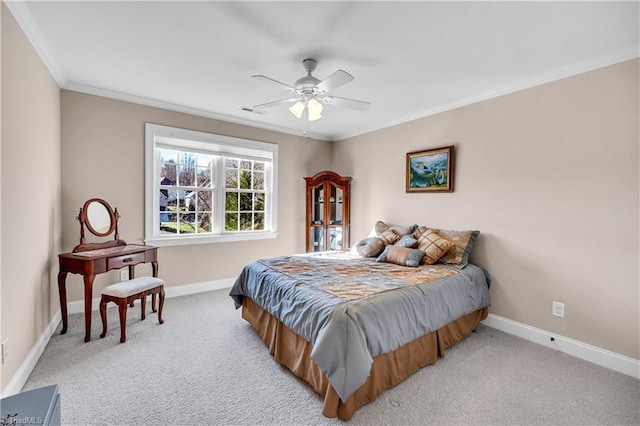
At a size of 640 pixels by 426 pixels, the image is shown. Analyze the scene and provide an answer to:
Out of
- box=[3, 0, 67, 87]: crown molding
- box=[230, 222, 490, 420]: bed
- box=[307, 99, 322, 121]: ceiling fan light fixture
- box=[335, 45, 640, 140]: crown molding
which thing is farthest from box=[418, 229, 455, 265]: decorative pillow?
box=[3, 0, 67, 87]: crown molding

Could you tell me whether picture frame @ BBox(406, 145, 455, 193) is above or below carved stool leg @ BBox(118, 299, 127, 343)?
above

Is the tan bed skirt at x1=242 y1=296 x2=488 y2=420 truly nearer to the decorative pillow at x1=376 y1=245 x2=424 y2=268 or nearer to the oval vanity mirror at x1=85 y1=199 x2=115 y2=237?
the decorative pillow at x1=376 y1=245 x2=424 y2=268

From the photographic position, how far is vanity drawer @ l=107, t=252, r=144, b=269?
9.08ft

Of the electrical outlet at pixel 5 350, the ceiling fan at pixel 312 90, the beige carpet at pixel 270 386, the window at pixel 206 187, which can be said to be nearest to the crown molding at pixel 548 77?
the ceiling fan at pixel 312 90

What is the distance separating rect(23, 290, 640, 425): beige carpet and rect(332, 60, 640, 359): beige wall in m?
0.44

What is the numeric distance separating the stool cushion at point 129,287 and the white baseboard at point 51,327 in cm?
56

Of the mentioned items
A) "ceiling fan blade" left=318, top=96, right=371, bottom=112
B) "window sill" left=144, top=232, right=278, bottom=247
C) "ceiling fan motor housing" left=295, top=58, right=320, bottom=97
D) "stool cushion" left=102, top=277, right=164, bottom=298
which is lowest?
"stool cushion" left=102, top=277, right=164, bottom=298

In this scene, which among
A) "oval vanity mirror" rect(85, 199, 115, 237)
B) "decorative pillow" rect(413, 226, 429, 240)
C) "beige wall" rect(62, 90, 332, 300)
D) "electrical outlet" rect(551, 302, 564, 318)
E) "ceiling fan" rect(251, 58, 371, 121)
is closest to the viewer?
"ceiling fan" rect(251, 58, 371, 121)

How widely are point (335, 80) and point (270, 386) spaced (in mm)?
2272

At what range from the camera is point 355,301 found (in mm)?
1986

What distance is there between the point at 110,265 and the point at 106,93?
1.97 meters

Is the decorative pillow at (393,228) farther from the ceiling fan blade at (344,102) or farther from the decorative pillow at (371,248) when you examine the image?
the ceiling fan blade at (344,102)

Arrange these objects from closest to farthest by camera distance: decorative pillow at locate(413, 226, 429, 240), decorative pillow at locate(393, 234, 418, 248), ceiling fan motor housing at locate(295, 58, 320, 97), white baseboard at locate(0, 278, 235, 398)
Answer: white baseboard at locate(0, 278, 235, 398), ceiling fan motor housing at locate(295, 58, 320, 97), decorative pillow at locate(393, 234, 418, 248), decorative pillow at locate(413, 226, 429, 240)

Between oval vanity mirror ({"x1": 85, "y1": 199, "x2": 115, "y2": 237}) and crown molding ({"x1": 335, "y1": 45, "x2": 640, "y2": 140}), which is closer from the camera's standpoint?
crown molding ({"x1": 335, "y1": 45, "x2": 640, "y2": 140})
